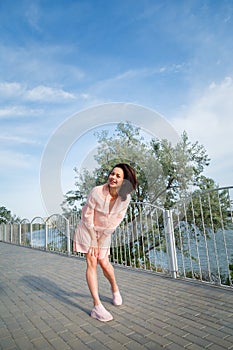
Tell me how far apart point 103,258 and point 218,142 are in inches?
333

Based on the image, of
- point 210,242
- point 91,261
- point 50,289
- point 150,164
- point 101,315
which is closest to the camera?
point 101,315

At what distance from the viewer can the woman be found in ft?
6.90

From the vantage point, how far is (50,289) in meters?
3.13

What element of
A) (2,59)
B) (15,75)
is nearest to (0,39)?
(2,59)

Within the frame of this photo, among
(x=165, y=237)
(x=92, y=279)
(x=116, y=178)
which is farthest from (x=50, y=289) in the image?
(x=116, y=178)

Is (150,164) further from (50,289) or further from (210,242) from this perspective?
(50,289)

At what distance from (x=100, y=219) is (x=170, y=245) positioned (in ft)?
5.91

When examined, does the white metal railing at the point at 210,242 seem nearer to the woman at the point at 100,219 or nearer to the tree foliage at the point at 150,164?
the woman at the point at 100,219

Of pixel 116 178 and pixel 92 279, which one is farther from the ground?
pixel 116 178

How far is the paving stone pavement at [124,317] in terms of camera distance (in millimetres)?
1618

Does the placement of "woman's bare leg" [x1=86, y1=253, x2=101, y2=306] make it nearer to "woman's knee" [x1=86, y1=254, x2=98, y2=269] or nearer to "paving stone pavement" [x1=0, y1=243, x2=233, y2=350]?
"woman's knee" [x1=86, y1=254, x2=98, y2=269]

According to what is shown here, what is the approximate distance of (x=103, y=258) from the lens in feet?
7.50

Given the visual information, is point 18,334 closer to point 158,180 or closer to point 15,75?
point 15,75

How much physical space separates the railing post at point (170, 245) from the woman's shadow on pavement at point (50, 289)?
4.62 feet
